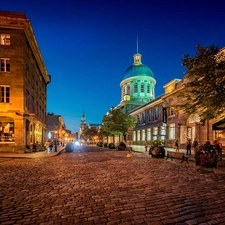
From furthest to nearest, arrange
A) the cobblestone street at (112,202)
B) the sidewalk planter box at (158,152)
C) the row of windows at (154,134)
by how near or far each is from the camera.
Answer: the row of windows at (154,134), the sidewalk planter box at (158,152), the cobblestone street at (112,202)

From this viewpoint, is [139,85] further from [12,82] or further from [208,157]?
[208,157]

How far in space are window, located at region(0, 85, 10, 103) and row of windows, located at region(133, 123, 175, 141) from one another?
77.6 ft

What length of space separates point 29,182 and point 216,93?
1306cm

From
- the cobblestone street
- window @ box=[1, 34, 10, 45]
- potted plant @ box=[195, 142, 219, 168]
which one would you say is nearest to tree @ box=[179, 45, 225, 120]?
potted plant @ box=[195, 142, 219, 168]

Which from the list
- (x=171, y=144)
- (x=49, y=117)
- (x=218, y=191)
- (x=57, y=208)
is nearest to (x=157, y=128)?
(x=171, y=144)

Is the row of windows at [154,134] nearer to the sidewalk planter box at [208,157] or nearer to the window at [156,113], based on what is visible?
the window at [156,113]

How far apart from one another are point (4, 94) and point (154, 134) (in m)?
31.1

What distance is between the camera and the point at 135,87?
251ft

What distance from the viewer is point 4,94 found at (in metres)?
23.0

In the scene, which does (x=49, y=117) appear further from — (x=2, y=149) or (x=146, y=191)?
(x=146, y=191)

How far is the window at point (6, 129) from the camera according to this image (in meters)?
23.0

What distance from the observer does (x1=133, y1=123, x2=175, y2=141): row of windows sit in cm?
3654

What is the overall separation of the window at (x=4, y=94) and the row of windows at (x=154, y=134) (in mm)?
23667

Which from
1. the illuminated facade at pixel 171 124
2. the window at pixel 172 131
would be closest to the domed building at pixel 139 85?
the illuminated facade at pixel 171 124
